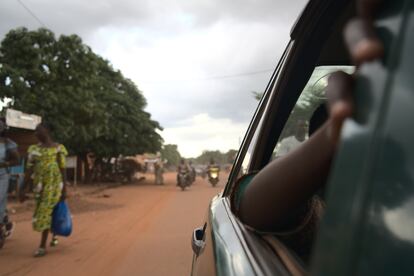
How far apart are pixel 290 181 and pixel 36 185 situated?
6.05 metres

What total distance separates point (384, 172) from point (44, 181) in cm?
649

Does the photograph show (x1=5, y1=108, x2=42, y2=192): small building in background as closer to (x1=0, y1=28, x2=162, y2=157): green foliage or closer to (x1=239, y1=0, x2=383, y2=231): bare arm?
(x1=0, y1=28, x2=162, y2=157): green foliage

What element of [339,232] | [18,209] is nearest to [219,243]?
[339,232]

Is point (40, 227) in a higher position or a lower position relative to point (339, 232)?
lower

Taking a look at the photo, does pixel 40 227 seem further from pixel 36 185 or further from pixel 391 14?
pixel 391 14

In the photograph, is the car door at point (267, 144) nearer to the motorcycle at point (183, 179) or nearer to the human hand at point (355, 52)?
the human hand at point (355, 52)

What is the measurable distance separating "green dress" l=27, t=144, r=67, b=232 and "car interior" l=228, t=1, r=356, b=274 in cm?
495

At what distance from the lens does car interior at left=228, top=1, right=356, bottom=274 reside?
2.01 m

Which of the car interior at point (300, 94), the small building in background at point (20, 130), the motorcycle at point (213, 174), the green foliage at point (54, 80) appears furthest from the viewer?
the motorcycle at point (213, 174)

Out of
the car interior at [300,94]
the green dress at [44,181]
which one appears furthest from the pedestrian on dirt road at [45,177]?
the car interior at [300,94]

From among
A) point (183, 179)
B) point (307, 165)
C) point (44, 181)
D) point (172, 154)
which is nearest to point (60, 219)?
point (44, 181)

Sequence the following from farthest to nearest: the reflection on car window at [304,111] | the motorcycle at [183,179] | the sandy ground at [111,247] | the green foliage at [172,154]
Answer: the green foliage at [172,154] → the motorcycle at [183,179] → the sandy ground at [111,247] → the reflection on car window at [304,111]

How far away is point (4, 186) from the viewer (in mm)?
6742

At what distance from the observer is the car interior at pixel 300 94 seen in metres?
2.01
